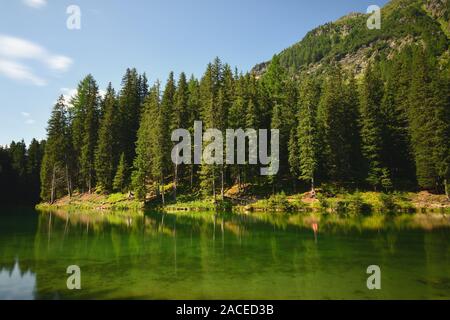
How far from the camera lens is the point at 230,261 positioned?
1834 cm

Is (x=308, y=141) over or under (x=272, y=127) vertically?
under

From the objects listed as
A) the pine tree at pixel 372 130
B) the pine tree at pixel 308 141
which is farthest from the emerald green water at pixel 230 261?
the pine tree at pixel 372 130

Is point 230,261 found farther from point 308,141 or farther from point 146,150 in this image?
point 146,150

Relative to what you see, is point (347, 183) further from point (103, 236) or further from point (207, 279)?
point (207, 279)

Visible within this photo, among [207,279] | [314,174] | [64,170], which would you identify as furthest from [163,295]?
[64,170]

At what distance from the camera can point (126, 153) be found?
212 ft

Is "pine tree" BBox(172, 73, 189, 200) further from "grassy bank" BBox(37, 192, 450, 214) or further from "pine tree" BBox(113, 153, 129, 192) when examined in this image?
"pine tree" BBox(113, 153, 129, 192)

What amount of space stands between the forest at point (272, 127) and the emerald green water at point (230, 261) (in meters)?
19.3

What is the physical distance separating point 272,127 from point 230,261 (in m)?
37.2

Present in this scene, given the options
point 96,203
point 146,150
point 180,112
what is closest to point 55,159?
point 96,203

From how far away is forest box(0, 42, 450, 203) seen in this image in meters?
48.1

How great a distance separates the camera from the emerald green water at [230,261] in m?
13.0

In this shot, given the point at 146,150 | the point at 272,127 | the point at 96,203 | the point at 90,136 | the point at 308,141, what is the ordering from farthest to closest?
1. the point at 90,136
2. the point at 96,203
3. the point at 146,150
4. the point at 272,127
5. the point at 308,141

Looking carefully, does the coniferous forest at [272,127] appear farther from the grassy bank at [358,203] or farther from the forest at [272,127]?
the grassy bank at [358,203]
